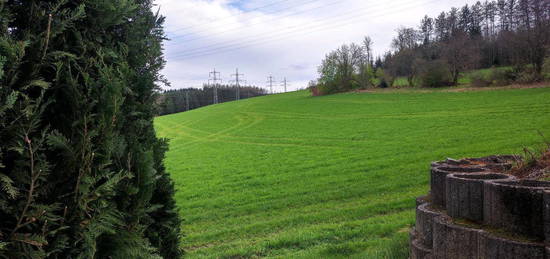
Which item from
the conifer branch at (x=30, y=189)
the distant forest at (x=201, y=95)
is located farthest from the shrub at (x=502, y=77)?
the distant forest at (x=201, y=95)

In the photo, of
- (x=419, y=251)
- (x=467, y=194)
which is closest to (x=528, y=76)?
(x=419, y=251)

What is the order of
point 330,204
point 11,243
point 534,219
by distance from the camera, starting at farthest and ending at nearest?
point 330,204
point 534,219
point 11,243

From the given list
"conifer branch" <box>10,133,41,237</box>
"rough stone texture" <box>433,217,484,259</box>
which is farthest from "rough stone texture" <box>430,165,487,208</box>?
"conifer branch" <box>10,133,41,237</box>

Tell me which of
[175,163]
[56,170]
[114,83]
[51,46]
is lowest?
[175,163]

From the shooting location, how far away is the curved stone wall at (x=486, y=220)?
8.77 ft

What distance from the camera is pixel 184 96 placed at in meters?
105

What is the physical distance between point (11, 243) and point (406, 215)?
7.61 meters

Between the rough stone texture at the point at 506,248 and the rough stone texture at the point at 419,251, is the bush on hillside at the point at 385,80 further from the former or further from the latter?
the rough stone texture at the point at 506,248

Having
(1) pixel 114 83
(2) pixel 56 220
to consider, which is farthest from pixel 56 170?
(1) pixel 114 83

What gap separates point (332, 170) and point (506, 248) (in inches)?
494

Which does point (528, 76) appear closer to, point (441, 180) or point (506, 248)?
point (441, 180)

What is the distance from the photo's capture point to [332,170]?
15.2 metres

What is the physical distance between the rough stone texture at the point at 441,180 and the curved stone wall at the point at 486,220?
10 millimetres

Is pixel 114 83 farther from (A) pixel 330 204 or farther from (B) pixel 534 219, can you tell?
(A) pixel 330 204
